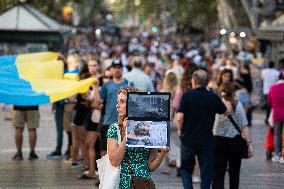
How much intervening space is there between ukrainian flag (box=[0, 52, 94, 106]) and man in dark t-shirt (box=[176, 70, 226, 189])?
8.18ft

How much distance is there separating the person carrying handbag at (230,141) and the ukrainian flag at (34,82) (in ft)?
8.93

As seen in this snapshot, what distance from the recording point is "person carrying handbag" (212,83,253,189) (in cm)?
1316

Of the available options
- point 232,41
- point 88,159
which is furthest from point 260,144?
point 232,41

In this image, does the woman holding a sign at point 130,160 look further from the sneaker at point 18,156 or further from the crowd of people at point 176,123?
the sneaker at point 18,156

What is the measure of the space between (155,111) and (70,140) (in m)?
9.55

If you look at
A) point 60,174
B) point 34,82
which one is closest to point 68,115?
point 60,174

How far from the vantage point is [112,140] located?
881cm

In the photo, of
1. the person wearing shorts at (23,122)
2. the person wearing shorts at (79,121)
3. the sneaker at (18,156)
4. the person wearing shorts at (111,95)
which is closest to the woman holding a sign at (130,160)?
the person wearing shorts at (111,95)

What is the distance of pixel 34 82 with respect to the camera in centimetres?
1577

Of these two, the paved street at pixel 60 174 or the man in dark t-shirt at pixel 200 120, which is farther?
the paved street at pixel 60 174

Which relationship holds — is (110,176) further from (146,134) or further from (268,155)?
(268,155)

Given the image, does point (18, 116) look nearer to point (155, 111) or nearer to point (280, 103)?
point (280, 103)

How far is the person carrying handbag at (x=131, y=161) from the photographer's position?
878 cm

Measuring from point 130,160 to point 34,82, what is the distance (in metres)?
→ 7.08
